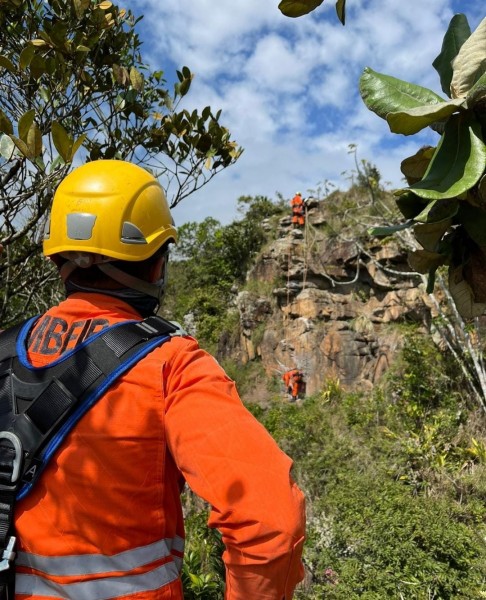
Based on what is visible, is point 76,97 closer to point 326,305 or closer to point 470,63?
point 470,63

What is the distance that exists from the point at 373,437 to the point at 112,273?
6.33 meters

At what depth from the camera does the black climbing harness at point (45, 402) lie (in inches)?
40.0

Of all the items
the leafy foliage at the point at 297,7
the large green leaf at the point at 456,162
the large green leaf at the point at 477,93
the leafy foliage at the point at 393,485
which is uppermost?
the leafy foliage at the point at 297,7

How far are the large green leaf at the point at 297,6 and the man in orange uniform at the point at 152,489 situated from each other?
69 cm

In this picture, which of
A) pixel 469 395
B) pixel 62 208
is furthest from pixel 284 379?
pixel 62 208

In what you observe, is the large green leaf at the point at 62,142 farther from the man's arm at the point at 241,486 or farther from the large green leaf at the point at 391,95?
the large green leaf at the point at 391,95

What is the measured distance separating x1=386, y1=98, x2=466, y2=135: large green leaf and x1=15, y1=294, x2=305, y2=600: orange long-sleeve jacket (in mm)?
617

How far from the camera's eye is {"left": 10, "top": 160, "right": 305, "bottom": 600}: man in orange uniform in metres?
0.93

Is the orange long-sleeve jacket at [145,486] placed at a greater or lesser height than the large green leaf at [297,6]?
lesser

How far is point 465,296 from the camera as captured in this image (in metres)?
0.80

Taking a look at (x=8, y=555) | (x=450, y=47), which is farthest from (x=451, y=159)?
(x=8, y=555)

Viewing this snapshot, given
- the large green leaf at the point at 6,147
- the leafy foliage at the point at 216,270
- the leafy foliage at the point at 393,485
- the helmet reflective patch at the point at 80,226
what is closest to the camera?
the helmet reflective patch at the point at 80,226

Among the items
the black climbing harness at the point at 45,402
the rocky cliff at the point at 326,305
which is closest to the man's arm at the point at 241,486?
the black climbing harness at the point at 45,402

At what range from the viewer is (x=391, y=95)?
0.68 m
